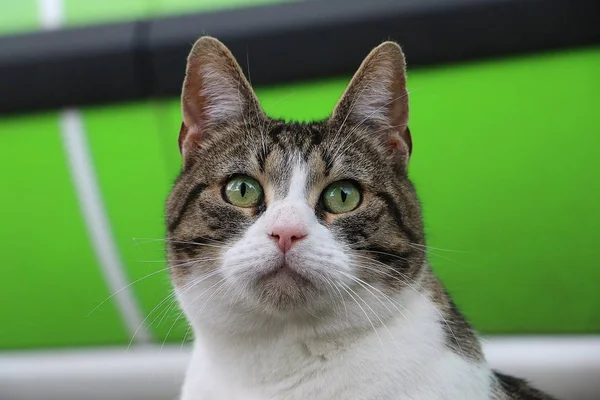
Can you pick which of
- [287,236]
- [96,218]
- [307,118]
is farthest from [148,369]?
[287,236]

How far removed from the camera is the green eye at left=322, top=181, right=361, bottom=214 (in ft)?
3.33

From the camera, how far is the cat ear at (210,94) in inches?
42.6

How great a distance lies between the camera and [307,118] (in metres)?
1.54

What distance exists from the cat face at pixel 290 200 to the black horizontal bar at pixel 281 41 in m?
0.33

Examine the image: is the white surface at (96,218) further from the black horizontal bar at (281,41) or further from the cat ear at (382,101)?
the cat ear at (382,101)

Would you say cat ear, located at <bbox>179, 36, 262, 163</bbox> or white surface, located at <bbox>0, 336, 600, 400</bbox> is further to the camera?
white surface, located at <bbox>0, 336, 600, 400</bbox>

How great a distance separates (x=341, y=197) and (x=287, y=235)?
153mm

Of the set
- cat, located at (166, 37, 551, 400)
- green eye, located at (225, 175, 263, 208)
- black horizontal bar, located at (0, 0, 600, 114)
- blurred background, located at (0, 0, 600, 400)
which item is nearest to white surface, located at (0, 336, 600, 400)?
blurred background, located at (0, 0, 600, 400)

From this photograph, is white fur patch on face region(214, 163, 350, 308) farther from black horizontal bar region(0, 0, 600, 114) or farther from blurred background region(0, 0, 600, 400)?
black horizontal bar region(0, 0, 600, 114)

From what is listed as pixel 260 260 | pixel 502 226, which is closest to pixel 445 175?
pixel 502 226

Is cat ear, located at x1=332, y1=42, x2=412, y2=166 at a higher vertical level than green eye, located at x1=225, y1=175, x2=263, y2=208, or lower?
higher

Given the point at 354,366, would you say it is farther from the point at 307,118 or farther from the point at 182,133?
the point at 307,118

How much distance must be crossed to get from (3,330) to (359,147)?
46.1 inches

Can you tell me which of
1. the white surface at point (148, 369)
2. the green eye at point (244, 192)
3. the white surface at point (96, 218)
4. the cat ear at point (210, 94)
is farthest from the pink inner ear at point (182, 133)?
the white surface at point (148, 369)
